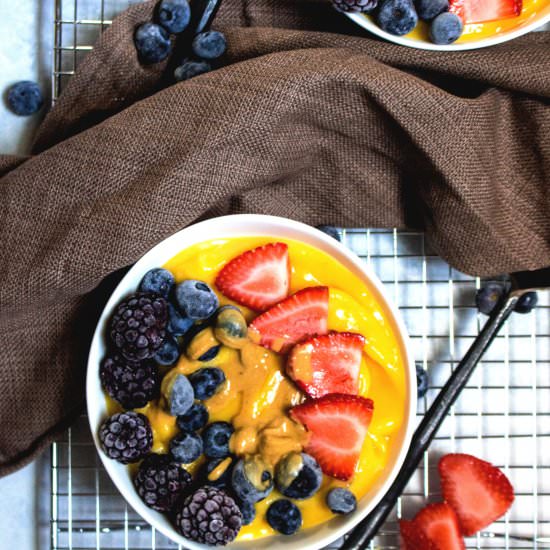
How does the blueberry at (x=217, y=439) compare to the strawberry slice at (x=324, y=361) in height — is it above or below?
below

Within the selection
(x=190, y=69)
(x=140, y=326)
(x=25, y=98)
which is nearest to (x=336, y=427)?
(x=140, y=326)

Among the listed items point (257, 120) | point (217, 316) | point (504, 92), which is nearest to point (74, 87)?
point (257, 120)

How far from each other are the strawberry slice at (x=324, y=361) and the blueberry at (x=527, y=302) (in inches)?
12.7

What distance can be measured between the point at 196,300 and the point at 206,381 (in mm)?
103

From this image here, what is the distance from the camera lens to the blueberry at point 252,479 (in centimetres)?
96

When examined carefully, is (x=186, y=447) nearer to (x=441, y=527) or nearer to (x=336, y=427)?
(x=336, y=427)

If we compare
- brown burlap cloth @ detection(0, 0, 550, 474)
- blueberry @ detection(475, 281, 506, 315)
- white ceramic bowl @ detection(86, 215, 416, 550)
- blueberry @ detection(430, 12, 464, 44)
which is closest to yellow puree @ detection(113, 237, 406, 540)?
white ceramic bowl @ detection(86, 215, 416, 550)

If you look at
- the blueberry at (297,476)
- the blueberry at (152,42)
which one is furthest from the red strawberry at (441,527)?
the blueberry at (152,42)

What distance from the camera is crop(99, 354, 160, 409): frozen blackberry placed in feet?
3.15

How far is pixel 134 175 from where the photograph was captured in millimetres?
1021

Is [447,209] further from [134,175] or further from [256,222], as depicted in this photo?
[134,175]

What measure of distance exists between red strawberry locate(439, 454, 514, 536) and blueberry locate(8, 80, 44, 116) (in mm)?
864

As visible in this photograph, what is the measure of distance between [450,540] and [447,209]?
0.52m

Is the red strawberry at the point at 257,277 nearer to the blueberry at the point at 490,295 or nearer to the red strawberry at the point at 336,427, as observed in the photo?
the red strawberry at the point at 336,427
